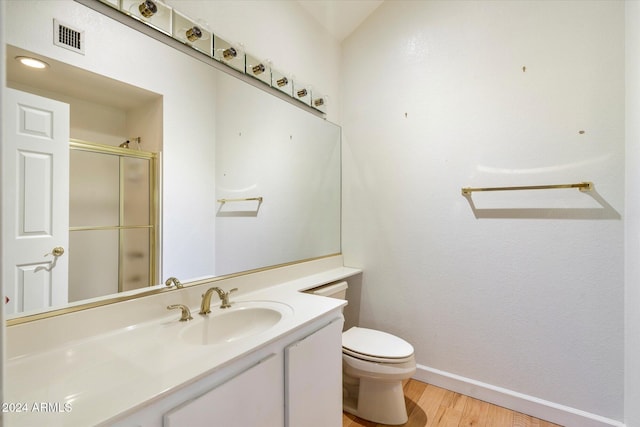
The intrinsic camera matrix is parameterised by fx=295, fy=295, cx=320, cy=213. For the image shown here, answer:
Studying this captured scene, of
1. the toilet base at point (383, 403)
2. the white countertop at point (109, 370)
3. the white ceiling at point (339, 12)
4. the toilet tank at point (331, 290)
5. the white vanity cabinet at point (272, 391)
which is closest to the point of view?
the white countertop at point (109, 370)

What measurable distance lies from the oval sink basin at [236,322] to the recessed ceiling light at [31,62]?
0.98 meters

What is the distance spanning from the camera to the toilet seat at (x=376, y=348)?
1518mm

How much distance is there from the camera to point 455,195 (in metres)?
1.83

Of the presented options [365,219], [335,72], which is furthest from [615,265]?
[335,72]

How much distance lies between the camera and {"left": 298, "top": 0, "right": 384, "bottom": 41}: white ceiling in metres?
2.04

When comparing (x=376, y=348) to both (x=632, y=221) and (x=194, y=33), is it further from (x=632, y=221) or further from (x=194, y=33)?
(x=194, y=33)

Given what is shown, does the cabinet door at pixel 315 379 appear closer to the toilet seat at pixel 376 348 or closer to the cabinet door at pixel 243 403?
the cabinet door at pixel 243 403

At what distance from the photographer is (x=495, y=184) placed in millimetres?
1717

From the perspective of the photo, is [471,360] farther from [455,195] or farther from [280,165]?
[280,165]

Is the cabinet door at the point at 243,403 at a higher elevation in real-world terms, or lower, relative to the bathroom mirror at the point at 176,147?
lower

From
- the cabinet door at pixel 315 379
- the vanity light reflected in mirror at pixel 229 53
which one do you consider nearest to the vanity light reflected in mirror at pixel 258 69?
the vanity light reflected in mirror at pixel 229 53

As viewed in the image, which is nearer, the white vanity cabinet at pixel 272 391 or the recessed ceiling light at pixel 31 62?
the white vanity cabinet at pixel 272 391

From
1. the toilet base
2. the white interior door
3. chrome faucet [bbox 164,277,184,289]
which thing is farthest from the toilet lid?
the white interior door

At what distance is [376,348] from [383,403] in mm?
289
